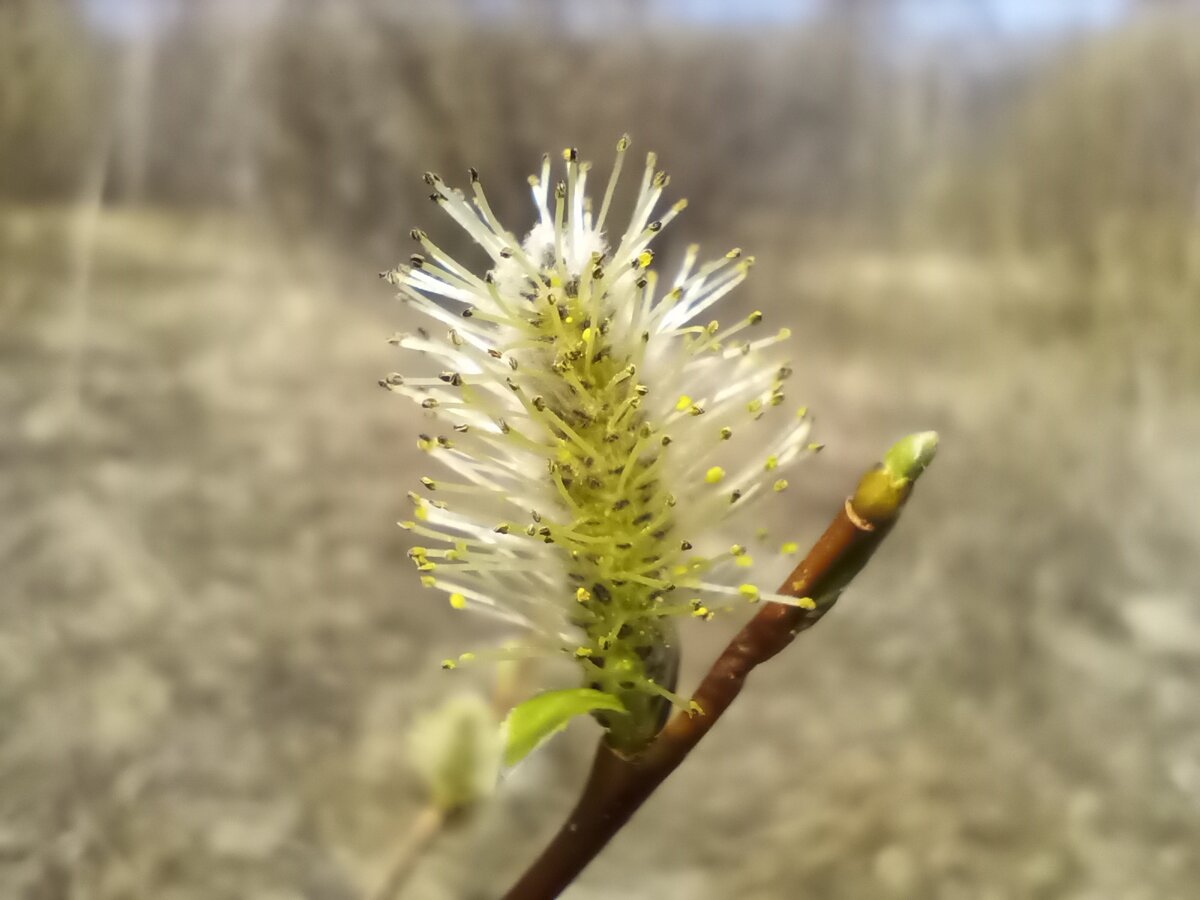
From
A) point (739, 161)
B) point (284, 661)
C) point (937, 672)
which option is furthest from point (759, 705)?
point (739, 161)

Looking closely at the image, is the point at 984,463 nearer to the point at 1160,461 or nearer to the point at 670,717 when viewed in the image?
the point at 1160,461

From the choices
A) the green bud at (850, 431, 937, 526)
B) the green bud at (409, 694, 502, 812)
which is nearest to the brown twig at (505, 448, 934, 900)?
the green bud at (850, 431, 937, 526)

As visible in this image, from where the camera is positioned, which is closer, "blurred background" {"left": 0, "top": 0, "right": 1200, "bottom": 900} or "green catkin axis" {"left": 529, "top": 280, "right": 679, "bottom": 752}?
"green catkin axis" {"left": 529, "top": 280, "right": 679, "bottom": 752}

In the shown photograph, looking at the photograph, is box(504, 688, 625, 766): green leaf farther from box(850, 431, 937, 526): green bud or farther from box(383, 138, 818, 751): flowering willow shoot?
box(850, 431, 937, 526): green bud

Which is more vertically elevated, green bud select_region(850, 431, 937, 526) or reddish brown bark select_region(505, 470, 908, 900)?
green bud select_region(850, 431, 937, 526)

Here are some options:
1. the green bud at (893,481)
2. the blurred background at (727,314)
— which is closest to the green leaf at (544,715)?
the green bud at (893,481)

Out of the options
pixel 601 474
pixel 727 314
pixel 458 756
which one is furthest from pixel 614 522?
pixel 727 314

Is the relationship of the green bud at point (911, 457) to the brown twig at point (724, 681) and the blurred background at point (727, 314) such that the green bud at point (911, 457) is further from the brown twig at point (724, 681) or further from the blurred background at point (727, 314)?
the blurred background at point (727, 314)

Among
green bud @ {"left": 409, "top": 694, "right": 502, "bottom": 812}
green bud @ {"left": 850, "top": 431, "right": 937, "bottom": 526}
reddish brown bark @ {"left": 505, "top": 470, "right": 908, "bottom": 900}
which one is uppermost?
green bud @ {"left": 850, "top": 431, "right": 937, "bottom": 526}
